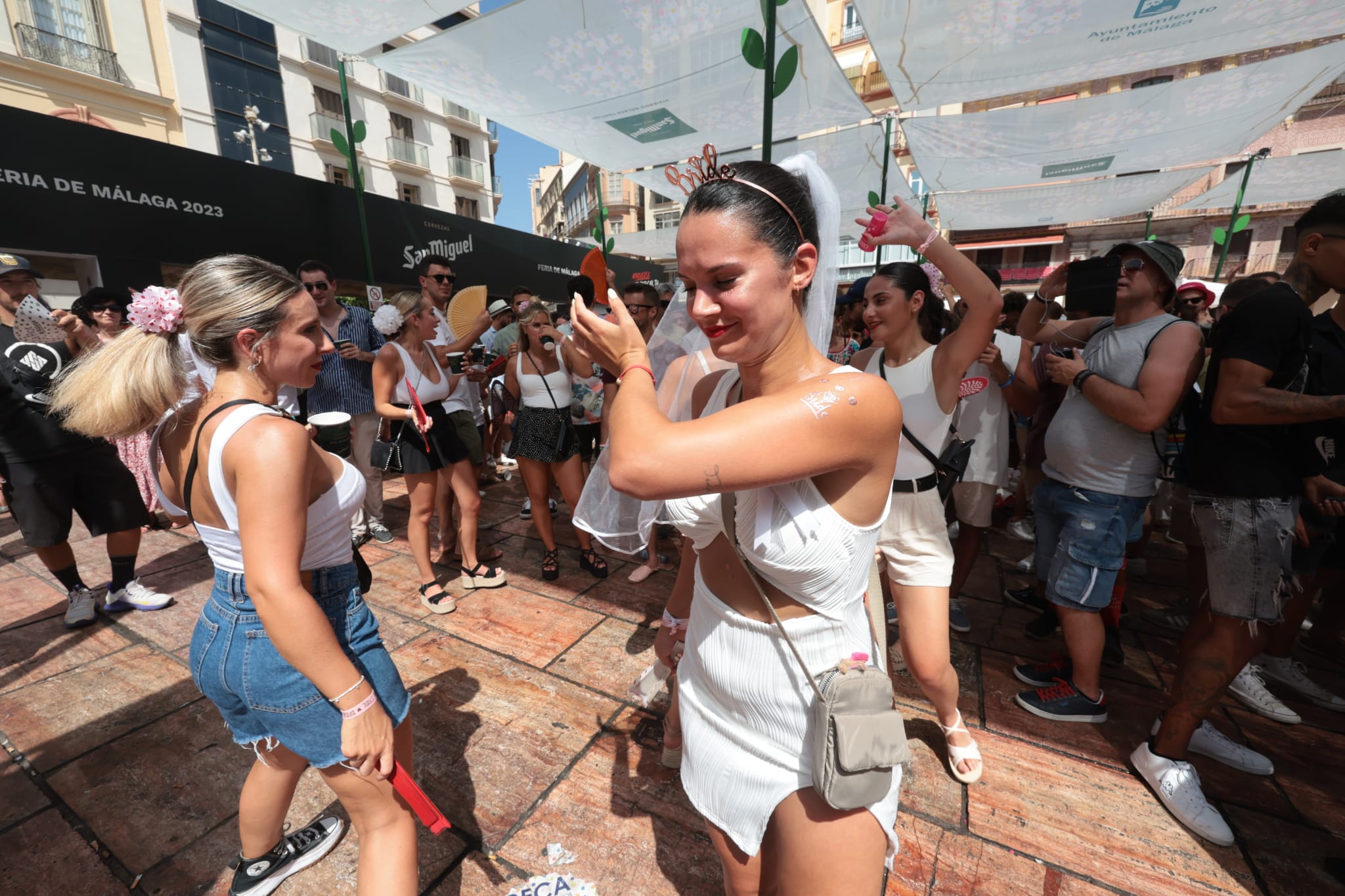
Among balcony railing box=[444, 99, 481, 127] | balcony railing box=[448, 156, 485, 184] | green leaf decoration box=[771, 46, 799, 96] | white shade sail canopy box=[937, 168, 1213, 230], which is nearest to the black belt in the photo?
Answer: green leaf decoration box=[771, 46, 799, 96]

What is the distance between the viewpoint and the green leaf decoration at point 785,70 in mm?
3770

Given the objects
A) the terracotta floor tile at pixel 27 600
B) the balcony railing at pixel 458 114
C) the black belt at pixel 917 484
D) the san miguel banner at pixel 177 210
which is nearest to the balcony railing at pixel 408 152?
the balcony railing at pixel 458 114

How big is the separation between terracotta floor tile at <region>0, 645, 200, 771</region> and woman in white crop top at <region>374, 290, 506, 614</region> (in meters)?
1.30

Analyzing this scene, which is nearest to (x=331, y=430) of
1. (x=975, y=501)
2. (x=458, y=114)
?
(x=975, y=501)

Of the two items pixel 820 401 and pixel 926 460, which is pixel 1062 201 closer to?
pixel 926 460

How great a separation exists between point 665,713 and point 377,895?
149cm

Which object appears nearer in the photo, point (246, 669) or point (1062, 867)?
point (246, 669)

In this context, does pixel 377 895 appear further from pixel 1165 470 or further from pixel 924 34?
pixel 924 34

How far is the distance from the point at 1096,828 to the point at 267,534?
9.54ft

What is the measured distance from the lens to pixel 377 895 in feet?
4.12

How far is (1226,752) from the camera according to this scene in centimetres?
226

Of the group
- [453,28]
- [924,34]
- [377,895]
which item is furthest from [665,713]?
[924,34]

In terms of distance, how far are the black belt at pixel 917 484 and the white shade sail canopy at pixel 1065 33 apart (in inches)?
158

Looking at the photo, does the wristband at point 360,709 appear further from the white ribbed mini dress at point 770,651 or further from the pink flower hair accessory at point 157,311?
the pink flower hair accessory at point 157,311
